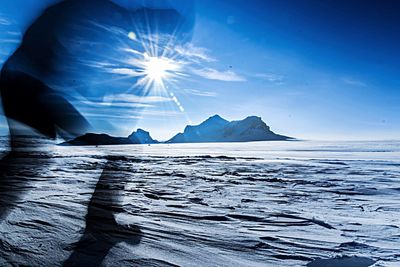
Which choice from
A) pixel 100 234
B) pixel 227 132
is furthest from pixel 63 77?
pixel 227 132

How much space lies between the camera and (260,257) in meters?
1.45

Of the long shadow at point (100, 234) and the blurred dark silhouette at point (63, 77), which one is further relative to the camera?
the blurred dark silhouette at point (63, 77)

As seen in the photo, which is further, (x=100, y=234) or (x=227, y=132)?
(x=227, y=132)

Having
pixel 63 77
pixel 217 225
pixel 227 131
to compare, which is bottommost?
pixel 217 225

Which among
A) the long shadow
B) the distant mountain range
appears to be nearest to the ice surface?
the long shadow

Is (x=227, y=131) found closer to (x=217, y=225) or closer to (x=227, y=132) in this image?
(x=227, y=132)

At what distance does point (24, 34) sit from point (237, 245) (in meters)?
2.38

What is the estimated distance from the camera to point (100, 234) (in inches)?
65.8

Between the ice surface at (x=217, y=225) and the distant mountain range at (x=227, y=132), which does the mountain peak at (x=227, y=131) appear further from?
the ice surface at (x=217, y=225)

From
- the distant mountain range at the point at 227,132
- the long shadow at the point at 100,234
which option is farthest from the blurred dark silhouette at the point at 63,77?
the distant mountain range at the point at 227,132

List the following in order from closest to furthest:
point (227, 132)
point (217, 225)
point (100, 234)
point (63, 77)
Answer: point (100, 234) → point (217, 225) → point (63, 77) → point (227, 132)

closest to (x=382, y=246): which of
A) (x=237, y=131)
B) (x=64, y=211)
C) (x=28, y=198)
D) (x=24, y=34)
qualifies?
(x=64, y=211)

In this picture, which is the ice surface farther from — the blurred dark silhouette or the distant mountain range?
the distant mountain range

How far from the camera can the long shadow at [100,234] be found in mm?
1356
